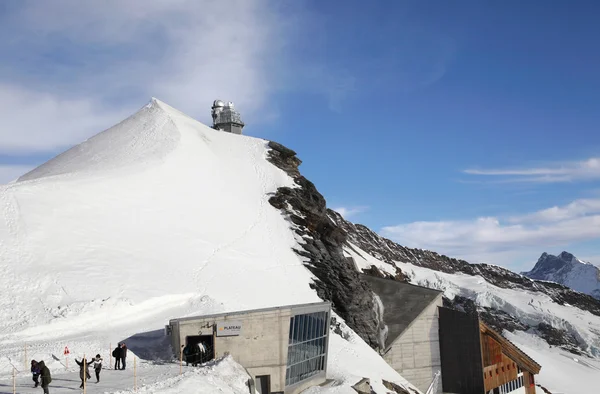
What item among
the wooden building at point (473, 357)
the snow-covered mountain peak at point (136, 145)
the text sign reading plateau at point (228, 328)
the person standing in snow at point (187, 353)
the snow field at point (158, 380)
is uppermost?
the snow-covered mountain peak at point (136, 145)

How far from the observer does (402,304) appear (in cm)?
5647

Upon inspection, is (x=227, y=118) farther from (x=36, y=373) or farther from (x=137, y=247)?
(x=36, y=373)

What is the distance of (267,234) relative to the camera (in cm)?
6028

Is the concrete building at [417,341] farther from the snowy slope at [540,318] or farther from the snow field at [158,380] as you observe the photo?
the snow field at [158,380]

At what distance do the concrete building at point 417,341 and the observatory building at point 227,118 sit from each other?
62.1 m

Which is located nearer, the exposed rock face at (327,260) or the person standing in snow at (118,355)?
the person standing in snow at (118,355)

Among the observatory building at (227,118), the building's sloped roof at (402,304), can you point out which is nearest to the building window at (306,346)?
the building's sloped roof at (402,304)

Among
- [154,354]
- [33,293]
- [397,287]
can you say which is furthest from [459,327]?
[33,293]

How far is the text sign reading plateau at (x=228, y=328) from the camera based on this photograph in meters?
27.3

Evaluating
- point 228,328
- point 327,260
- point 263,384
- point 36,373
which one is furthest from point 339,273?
point 36,373

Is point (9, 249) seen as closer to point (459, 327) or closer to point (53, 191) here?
point (53, 191)

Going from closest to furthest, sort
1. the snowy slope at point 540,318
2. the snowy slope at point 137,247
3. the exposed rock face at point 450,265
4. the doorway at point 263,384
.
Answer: the doorway at point 263,384, the snowy slope at point 137,247, the snowy slope at point 540,318, the exposed rock face at point 450,265

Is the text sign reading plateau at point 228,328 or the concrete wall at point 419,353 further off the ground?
the text sign reading plateau at point 228,328

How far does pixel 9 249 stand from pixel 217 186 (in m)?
31.4
